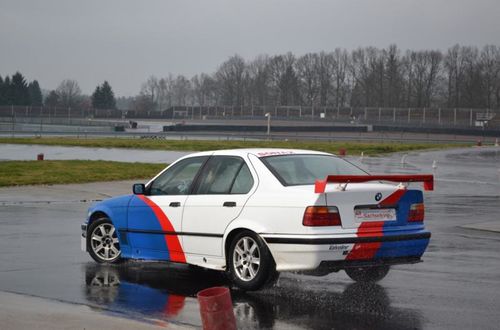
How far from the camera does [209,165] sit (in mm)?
9789

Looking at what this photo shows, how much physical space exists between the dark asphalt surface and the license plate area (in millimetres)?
771

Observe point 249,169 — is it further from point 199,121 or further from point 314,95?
point 314,95

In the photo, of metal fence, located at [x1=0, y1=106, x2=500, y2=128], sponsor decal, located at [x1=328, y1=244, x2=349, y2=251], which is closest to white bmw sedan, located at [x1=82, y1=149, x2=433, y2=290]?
sponsor decal, located at [x1=328, y1=244, x2=349, y2=251]

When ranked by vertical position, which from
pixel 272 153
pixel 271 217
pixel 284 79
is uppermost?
pixel 284 79

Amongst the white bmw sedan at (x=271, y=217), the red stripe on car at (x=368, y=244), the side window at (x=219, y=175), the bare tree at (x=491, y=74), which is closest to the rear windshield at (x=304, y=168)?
the white bmw sedan at (x=271, y=217)

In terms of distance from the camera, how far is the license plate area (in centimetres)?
859

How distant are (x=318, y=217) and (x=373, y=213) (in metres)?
0.66

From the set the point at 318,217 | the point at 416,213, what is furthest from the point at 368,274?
the point at 318,217

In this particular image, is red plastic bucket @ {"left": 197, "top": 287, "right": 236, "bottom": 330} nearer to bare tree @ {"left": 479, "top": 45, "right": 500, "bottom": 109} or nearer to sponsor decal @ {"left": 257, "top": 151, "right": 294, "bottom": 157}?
sponsor decal @ {"left": 257, "top": 151, "right": 294, "bottom": 157}

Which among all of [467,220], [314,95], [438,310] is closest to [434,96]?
[314,95]

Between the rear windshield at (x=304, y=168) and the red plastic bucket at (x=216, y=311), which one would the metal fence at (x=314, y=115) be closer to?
the rear windshield at (x=304, y=168)

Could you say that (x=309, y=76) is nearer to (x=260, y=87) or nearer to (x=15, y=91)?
(x=260, y=87)

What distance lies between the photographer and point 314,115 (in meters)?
121

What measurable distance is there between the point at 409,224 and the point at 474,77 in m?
141
